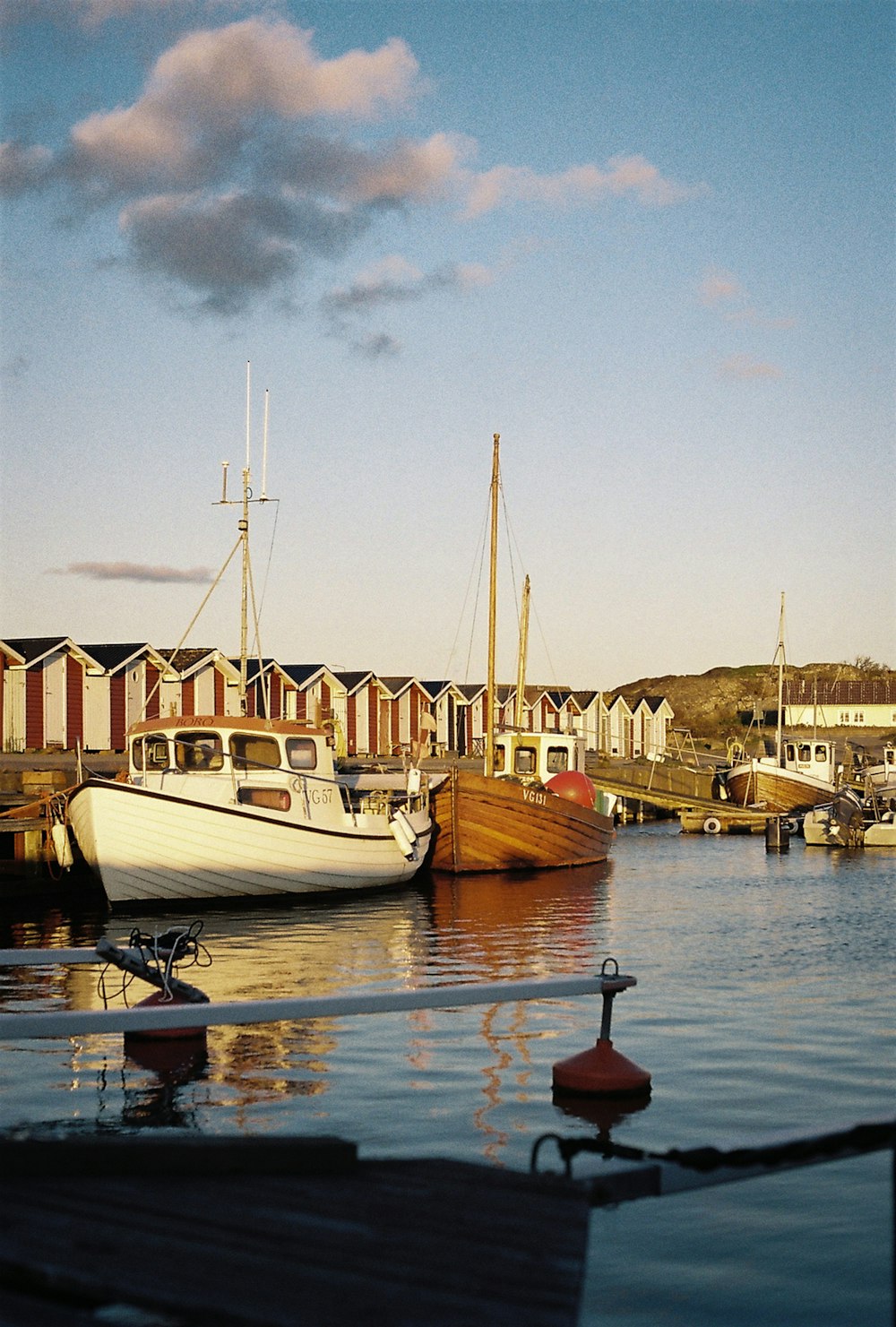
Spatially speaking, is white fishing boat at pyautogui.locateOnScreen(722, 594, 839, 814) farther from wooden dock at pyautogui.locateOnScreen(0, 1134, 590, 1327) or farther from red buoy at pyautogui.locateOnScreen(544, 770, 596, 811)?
wooden dock at pyautogui.locateOnScreen(0, 1134, 590, 1327)

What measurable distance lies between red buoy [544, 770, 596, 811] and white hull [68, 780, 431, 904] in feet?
37.1

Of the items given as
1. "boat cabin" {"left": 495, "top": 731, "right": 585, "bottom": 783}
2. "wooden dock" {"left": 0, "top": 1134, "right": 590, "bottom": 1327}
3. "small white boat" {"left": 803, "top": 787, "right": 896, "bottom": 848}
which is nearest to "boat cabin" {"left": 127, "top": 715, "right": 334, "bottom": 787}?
"boat cabin" {"left": 495, "top": 731, "right": 585, "bottom": 783}

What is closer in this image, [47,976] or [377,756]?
[47,976]

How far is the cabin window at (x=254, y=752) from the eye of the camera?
2948cm

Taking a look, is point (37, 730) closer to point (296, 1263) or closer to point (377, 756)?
point (377, 756)

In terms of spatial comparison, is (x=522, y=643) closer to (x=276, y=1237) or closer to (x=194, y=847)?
(x=194, y=847)

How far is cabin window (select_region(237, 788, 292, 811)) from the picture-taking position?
29.3 meters

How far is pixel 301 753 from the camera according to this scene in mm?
30328

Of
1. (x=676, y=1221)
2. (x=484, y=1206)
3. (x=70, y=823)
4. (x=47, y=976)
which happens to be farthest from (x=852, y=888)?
(x=484, y=1206)

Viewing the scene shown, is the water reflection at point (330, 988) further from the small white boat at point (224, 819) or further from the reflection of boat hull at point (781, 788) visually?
the reflection of boat hull at point (781, 788)

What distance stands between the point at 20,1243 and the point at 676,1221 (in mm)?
4925

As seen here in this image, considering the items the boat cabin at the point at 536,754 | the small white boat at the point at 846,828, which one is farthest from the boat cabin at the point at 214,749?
the small white boat at the point at 846,828

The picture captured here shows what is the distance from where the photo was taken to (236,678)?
202 ft

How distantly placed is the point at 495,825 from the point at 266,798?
9889 mm
